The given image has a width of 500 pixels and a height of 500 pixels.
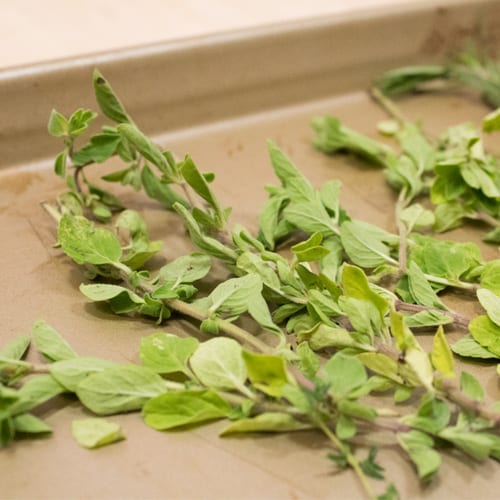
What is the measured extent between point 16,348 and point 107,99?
22 cm

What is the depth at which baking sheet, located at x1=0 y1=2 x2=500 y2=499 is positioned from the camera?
0.51 m

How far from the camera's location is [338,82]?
100cm

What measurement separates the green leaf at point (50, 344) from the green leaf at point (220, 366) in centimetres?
9

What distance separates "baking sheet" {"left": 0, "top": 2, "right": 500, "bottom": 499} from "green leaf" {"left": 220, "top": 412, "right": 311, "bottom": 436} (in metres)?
0.01

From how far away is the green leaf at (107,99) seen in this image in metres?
0.64

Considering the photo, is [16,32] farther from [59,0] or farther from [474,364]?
[474,364]

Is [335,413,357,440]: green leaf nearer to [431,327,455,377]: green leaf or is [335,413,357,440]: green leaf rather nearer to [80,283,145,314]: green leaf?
[431,327,455,377]: green leaf

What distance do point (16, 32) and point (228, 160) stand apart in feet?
0.95

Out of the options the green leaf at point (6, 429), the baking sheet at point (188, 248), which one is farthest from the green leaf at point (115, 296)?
the green leaf at point (6, 429)

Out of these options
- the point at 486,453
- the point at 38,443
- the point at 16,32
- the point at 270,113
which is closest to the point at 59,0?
the point at 16,32

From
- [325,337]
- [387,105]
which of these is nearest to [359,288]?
[325,337]

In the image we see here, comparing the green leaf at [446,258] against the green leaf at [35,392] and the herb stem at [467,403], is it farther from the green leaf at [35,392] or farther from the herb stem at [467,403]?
the green leaf at [35,392]

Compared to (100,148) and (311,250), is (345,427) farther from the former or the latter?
(100,148)

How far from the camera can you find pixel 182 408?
521 millimetres
